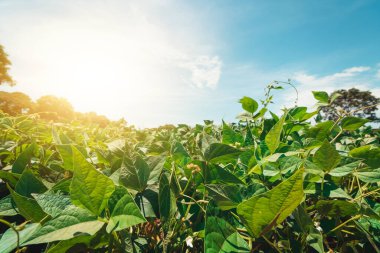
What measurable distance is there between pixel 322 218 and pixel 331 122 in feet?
1.87

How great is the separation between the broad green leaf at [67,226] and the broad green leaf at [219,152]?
37 cm

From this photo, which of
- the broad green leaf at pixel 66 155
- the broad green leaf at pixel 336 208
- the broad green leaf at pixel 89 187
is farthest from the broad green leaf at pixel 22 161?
the broad green leaf at pixel 336 208

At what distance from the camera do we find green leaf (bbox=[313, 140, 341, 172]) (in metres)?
0.75

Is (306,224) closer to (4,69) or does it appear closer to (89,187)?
(89,187)

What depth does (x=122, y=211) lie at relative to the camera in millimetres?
541

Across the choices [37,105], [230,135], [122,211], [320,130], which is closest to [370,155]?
[320,130]

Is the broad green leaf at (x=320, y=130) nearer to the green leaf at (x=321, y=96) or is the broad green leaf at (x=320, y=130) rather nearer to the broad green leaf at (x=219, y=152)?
the green leaf at (x=321, y=96)

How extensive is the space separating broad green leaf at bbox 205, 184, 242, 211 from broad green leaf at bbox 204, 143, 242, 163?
122mm

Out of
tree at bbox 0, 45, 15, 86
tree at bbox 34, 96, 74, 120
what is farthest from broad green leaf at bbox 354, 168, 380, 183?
tree at bbox 0, 45, 15, 86

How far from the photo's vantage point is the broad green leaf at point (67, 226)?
0.48m

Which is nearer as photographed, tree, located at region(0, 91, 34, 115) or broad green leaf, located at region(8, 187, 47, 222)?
broad green leaf, located at region(8, 187, 47, 222)

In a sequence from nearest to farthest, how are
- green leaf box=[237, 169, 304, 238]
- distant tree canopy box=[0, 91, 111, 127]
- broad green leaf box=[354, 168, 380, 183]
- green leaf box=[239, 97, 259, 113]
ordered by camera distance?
1. green leaf box=[237, 169, 304, 238]
2. broad green leaf box=[354, 168, 380, 183]
3. green leaf box=[239, 97, 259, 113]
4. distant tree canopy box=[0, 91, 111, 127]

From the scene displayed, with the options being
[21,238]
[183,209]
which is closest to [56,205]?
[21,238]

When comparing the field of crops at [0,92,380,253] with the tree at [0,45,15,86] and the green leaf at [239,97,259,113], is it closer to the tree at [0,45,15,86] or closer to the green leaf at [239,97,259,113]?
the green leaf at [239,97,259,113]
